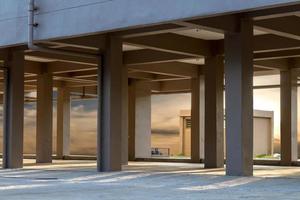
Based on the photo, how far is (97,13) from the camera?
57.7 feet

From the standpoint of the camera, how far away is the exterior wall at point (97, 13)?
15.0m

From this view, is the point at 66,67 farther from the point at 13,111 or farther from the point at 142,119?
the point at 13,111

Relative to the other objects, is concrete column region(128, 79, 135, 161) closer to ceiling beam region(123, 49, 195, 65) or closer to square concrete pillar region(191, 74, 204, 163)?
square concrete pillar region(191, 74, 204, 163)

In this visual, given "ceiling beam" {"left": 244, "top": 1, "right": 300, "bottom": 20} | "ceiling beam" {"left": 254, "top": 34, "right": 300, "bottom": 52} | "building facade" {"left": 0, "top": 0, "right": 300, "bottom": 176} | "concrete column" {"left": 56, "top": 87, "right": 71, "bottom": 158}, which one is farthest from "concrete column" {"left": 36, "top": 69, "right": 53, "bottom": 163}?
"ceiling beam" {"left": 244, "top": 1, "right": 300, "bottom": 20}

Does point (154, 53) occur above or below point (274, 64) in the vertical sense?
above

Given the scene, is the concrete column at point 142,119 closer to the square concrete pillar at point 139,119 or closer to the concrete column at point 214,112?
the square concrete pillar at point 139,119

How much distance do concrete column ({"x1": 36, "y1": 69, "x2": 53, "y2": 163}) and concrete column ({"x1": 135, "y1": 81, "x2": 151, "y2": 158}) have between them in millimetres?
4869

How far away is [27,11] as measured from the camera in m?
19.7

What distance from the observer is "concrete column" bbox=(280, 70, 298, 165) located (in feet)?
88.9

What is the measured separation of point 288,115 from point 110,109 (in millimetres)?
10272

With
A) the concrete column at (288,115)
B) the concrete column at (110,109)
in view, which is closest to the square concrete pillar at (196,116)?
the concrete column at (288,115)

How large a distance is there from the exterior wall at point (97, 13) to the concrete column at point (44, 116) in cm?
866

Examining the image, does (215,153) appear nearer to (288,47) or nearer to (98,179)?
(288,47)

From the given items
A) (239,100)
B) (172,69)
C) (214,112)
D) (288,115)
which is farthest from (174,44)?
(288,115)
